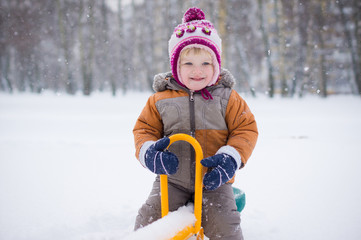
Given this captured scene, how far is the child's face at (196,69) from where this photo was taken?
Result: 1.67 meters

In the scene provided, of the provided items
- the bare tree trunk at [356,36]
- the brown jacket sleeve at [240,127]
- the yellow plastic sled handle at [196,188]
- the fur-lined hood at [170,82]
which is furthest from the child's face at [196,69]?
the bare tree trunk at [356,36]

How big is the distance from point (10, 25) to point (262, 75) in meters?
23.2

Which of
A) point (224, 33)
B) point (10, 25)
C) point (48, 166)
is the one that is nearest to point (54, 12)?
point (10, 25)

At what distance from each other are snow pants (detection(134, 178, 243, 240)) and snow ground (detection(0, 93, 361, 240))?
600mm

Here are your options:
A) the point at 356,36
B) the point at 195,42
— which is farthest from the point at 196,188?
the point at 356,36

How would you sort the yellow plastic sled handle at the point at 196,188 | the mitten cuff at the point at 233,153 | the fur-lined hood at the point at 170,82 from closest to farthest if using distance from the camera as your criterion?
→ the yellow plastic sled handle at the point at 196,188 < the mitten cuff at the point at 233,153 < the fur-lined hood at the point at 170,82

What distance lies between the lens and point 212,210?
162cm

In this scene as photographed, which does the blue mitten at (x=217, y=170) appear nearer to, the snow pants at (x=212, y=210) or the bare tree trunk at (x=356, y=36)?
the snow pants at (x=212, y=210)

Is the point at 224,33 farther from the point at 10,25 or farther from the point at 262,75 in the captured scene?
the point at 262,75

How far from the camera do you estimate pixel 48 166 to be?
4.05 meters

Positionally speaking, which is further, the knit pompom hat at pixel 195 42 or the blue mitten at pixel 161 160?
the knit pompom hat at pixel 195 42

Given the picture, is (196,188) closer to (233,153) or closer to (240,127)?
(233,153)

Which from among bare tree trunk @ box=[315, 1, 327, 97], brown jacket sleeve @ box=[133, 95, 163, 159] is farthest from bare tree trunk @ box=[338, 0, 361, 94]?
brown jacket sleeve @ box=[133, 95, 163, 159]

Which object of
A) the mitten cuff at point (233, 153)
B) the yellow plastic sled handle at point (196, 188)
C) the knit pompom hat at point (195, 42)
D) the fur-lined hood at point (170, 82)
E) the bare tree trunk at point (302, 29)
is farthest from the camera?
the bare tree trunk at point (302, 29)
